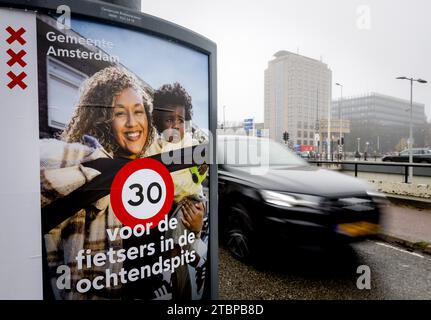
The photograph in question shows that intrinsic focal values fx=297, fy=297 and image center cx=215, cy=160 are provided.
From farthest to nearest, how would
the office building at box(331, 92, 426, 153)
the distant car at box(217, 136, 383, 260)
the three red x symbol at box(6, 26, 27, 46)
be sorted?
the office building at box(331, 92, 426, 153)
the distant car at box(217, 136, 383, 260)
the three red x symbol at box(6, 26, 27, 46)

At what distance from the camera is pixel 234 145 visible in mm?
4969

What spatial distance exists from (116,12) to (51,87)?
1.85ft

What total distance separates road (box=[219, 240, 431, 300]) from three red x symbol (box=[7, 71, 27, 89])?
106 inches

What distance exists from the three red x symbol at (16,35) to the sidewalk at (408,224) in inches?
165

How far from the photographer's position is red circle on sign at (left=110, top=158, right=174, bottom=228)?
178 centimetres

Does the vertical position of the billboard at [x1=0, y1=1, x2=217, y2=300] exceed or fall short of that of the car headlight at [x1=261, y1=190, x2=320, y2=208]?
it exceeds it

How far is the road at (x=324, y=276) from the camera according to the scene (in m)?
3.20

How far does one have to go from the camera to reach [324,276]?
11.9ft

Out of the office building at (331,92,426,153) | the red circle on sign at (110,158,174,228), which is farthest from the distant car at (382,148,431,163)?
the office building at (331,92,426,153)

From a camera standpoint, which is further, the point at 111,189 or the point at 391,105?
the point at 391,105

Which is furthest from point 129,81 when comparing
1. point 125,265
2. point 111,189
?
point 125,265

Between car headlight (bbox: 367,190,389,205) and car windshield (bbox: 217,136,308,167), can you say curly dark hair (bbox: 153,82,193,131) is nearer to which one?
car windshield (bbox: 217,136,308,167)

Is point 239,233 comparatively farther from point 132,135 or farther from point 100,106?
point 100,106
